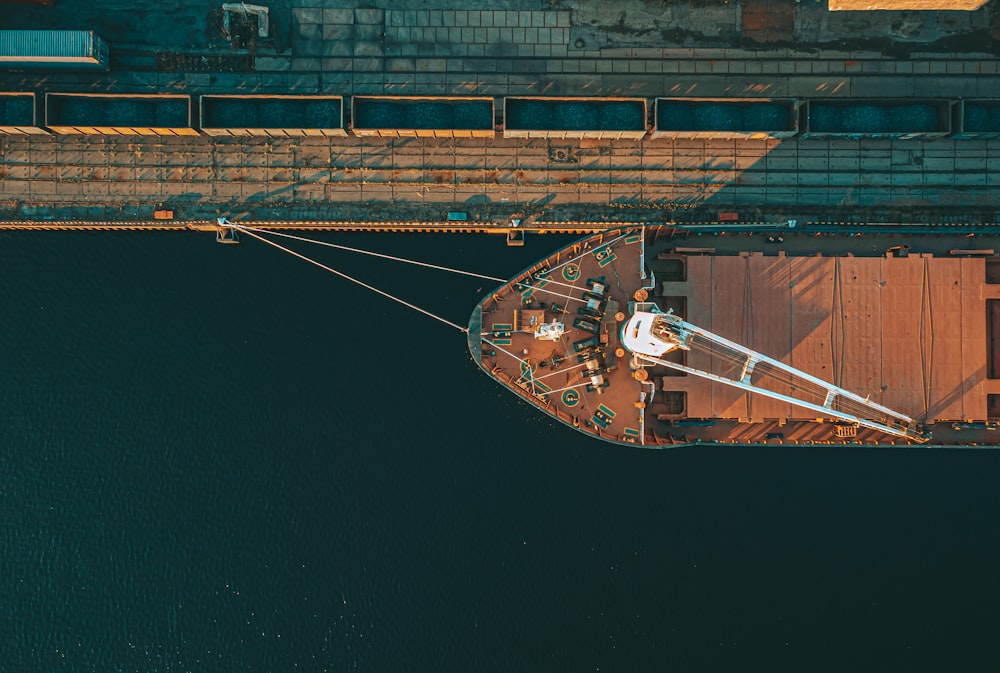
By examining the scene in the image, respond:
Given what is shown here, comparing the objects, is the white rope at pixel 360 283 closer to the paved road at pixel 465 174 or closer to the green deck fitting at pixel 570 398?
the paved road at pixel 465 174

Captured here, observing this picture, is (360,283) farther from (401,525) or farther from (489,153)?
(401,525)

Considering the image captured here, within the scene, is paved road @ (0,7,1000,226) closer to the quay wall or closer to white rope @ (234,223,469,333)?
the quay wall

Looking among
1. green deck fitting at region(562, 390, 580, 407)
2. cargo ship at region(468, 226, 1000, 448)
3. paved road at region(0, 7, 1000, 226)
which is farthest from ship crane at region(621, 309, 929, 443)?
paved road at region(0, 7, 1000, 226)

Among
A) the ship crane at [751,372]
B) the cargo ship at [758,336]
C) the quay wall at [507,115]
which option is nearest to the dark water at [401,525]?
the cargo ship at [758,336]

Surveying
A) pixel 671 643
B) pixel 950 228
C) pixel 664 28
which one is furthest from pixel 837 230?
pixel 671 643

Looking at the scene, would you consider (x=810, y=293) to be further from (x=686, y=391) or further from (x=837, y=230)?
(x=686, y=391)

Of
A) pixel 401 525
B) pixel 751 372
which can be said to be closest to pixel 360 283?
pixel 401 525
